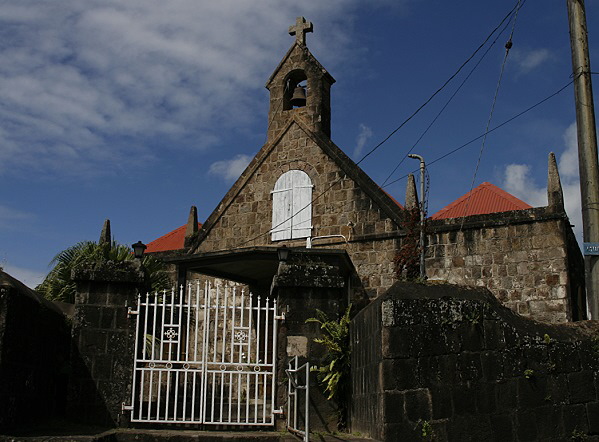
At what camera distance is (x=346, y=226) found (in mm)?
15617

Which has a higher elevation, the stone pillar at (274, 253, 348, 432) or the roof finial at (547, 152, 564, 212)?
the roof finial at (547, 152, 564, 212)

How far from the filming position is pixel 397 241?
49.0ft

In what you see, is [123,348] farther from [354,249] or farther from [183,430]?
[354,249]

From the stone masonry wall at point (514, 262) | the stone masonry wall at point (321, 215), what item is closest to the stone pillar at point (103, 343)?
the stone masonry wall at point (321, 215)

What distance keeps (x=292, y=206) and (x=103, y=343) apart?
8420mm

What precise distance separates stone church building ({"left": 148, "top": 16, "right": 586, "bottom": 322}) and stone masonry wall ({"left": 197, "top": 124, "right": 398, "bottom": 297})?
25mm

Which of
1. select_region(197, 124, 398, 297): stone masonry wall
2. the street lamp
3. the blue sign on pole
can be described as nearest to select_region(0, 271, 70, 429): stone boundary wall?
the street lamp

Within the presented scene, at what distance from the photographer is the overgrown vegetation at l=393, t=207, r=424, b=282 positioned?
47.1 feet

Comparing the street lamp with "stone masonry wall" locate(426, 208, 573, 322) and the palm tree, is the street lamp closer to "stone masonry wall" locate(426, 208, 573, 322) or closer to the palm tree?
the palm tree

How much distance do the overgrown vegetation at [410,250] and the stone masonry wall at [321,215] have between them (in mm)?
334

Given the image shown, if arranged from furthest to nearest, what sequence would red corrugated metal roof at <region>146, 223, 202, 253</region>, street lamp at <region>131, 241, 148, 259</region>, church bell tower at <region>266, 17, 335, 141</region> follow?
red corrugated metal roof at <region>146, 223, 202, 253</region> → church bell tower at <region>266, 17, 335, 141</region> → street lamp at <region>131, 241, 148, 259</region>

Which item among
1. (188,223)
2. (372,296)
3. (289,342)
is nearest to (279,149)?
(188,223)

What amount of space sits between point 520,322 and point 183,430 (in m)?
4.21

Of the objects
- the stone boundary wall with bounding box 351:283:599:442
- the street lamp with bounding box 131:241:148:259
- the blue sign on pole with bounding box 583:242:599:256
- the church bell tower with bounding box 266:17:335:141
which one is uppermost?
the church bell tower with bounding box 266:17:335:141
